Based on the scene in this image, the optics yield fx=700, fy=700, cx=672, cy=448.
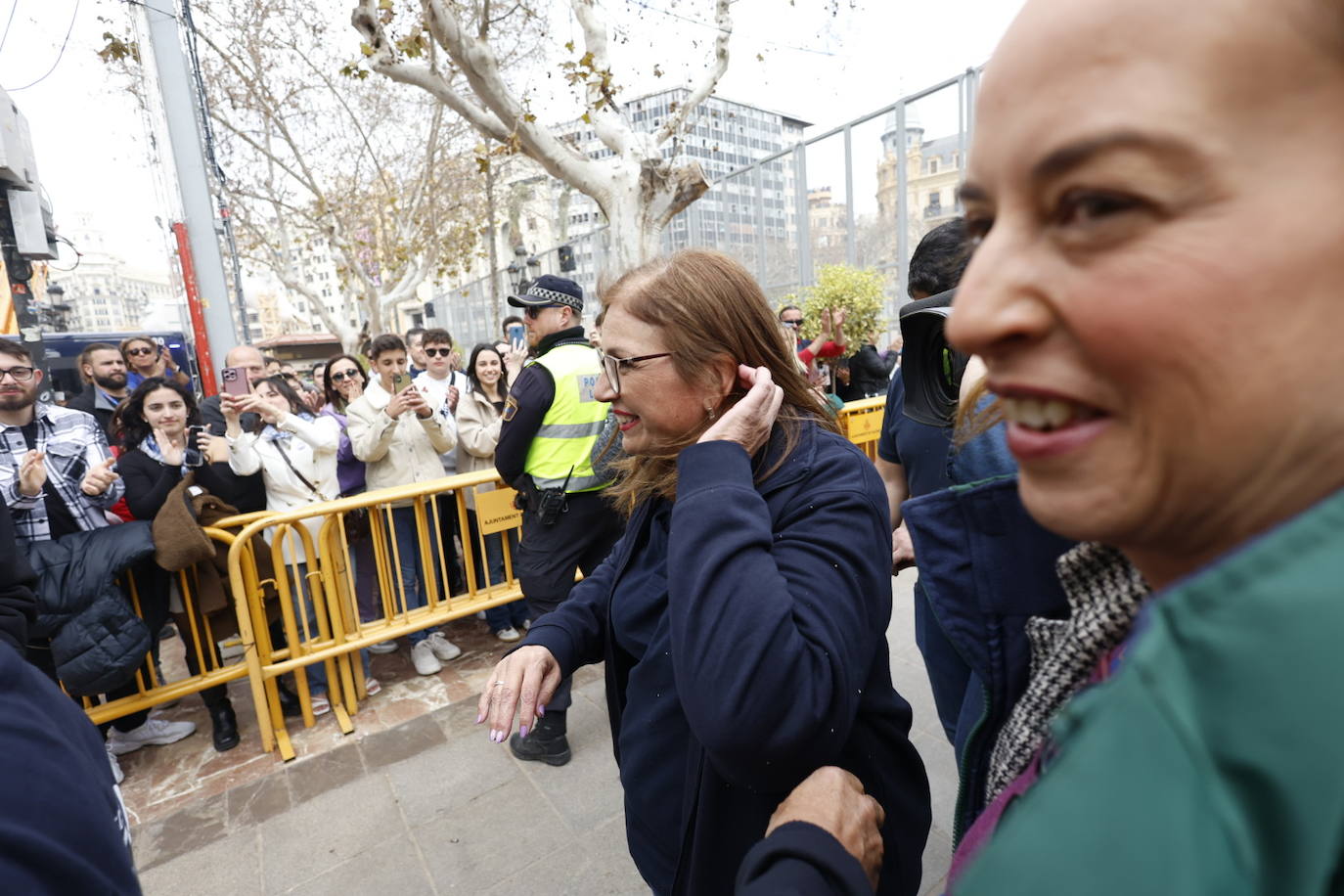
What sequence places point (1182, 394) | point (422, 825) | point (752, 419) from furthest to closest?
point (422, 825) → point (752, 419) → point (1182, 394)

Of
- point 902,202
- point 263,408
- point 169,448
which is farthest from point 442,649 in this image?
point 902,202

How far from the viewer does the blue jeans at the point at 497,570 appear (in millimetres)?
4473

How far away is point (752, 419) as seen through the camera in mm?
1394

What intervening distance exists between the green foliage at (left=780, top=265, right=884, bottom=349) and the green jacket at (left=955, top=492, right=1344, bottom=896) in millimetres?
5469

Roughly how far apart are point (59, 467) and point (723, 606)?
12.6 ft

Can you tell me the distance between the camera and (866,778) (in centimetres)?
134

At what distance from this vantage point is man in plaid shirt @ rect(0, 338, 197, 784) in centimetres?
319

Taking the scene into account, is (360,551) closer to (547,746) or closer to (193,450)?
(193,450)

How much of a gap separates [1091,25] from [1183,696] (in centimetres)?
45

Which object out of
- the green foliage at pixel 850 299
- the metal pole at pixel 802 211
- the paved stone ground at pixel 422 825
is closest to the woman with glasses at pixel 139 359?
the paved stone ground at pixel 422 825

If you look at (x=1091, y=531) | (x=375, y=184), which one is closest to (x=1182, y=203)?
(x=1091, y=531)

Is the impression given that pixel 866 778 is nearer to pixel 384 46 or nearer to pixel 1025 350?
pixel 1025 350

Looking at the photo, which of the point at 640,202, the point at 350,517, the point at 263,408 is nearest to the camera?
the point at 263,408

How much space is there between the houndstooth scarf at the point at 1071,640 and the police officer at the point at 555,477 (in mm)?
2527
